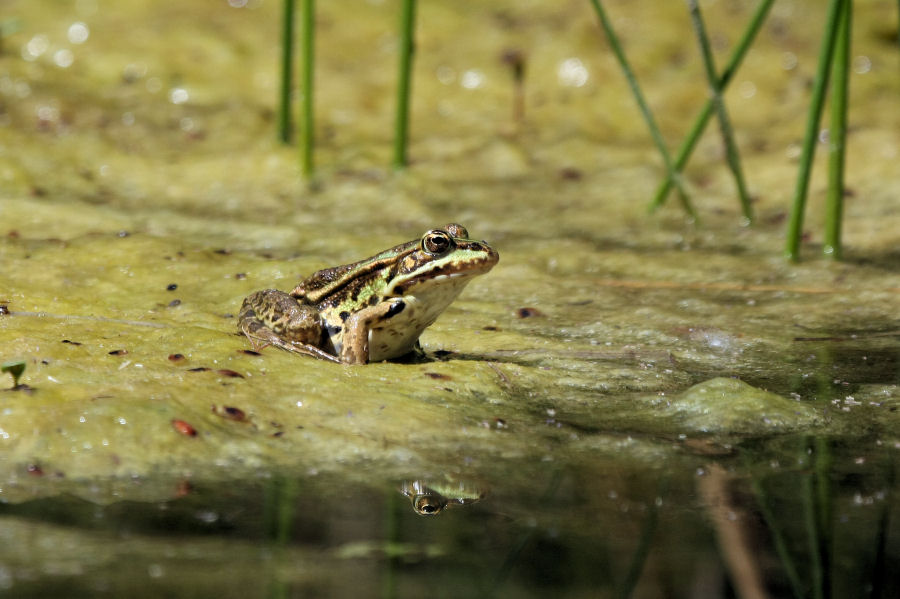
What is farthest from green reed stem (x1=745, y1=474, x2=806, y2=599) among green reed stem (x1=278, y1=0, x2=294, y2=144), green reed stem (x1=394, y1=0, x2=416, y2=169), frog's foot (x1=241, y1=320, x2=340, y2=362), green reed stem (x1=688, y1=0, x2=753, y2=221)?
green reed stem (x1=278, y1=0, x2=294, y2=144)

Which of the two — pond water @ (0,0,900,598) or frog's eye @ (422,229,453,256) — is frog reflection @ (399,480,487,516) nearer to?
pond water @ (0,0,900,598)

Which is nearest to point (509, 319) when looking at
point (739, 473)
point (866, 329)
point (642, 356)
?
point (642, 356)

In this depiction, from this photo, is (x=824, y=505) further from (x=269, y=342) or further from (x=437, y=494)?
(x=269, y=342)

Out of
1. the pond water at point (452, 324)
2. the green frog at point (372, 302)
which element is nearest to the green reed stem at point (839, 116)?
the pond water at point (452, 324)

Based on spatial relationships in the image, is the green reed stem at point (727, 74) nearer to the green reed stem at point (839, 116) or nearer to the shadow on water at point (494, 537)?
the green reed stem at point (839, 116)

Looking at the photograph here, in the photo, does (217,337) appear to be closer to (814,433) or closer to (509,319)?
(509,319)

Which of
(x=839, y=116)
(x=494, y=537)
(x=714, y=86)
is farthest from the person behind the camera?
(x=714, y=86)

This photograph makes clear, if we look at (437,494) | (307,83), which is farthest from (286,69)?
(437,494)

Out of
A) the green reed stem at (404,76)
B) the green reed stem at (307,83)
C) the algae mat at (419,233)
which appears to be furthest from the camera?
the green reed stem at (307,83)
